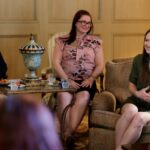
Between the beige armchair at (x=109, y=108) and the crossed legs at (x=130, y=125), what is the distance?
0.08 metres

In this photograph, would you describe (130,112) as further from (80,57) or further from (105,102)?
(80,57)

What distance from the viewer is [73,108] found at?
3348 mm

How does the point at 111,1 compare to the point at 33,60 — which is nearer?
the point at 33,60

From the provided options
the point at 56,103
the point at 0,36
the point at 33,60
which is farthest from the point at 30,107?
the point at 0,36

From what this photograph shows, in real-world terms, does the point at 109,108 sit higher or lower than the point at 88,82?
lower

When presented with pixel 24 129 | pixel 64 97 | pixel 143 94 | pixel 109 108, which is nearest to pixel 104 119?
pixel 109 108

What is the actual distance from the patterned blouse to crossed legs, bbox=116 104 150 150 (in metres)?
0.85

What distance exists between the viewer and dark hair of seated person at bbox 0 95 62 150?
437 mm

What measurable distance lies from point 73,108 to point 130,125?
68 centimetres

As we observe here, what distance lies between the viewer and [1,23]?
489 cm

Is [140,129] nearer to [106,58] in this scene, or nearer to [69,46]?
[69,46]

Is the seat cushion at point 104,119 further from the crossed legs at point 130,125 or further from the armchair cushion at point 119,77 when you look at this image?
the armchair cushion at point 119,77

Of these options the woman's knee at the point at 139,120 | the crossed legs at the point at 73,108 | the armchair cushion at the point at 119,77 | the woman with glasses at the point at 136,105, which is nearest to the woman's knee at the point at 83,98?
the crossed legs at the point at 73,108

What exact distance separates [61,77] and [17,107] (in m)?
3.13
